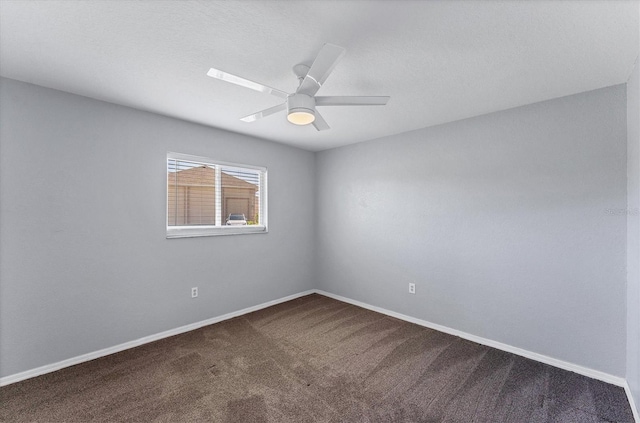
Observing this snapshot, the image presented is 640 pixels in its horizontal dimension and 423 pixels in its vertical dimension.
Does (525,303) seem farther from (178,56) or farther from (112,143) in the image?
(112,143)

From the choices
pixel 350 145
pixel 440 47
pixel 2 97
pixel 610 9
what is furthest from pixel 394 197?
pixel 2 97

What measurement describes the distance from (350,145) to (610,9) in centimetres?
291

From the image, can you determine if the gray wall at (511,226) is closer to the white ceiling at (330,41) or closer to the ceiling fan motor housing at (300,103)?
the white ceiling at (330,41)

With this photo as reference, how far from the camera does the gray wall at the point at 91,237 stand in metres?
2.16

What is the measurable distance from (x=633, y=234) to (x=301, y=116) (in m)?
2.57

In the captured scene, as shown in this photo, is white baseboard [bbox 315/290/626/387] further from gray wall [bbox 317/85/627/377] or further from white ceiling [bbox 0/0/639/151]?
white ceiling [bbox 0/0/639/151]

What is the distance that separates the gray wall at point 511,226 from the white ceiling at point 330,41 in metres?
0.38

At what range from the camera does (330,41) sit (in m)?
1.68

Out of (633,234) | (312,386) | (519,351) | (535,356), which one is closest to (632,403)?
(535,356)

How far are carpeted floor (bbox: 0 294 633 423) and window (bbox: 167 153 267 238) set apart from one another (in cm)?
127

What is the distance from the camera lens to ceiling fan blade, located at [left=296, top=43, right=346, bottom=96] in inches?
56.7

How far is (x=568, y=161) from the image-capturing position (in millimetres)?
2406

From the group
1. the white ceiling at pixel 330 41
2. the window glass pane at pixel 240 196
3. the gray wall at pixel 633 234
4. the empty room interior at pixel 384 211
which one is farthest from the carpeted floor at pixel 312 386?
the white ceiling at pixel 330 41

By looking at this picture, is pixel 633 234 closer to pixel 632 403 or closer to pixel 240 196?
pixel 632 403
